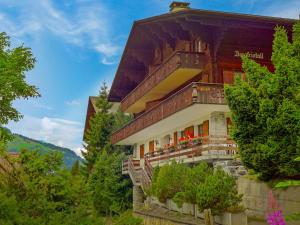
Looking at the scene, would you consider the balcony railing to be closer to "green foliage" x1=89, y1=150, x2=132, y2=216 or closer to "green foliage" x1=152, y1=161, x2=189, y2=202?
"green foliage" x1=152, y1=161, x2=189, y2=202

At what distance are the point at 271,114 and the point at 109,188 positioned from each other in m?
20.9

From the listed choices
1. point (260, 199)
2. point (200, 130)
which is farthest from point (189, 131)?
point (260, 199)

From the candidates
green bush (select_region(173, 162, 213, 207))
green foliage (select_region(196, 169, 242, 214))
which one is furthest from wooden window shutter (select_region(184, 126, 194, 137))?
green foliage (select_region(196, 169, 242, 214))

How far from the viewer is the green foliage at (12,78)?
14.8 meters

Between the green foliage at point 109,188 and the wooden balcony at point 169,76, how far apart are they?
208 inches

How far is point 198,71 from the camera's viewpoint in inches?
964

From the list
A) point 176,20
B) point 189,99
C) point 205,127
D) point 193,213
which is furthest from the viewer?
point 205,127

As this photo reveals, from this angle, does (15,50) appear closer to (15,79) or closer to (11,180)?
(15,79)

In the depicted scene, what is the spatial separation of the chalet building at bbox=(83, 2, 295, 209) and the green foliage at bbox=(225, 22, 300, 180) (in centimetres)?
452

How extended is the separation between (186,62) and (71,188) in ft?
47.8

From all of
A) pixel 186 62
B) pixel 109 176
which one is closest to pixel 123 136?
pixel 109 176

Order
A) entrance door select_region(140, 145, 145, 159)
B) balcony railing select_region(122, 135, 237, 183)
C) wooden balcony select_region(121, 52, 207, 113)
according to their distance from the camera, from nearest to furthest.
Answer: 1. balcony railing select_region(122, 135, 237, 183)
2. wooden balcony select_region(121, 52, 207, 113)
3. entrance door select_region(140, 145, 145, 159)

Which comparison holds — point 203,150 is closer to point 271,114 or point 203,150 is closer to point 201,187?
point 201,187

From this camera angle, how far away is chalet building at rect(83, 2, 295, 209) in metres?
21.1
